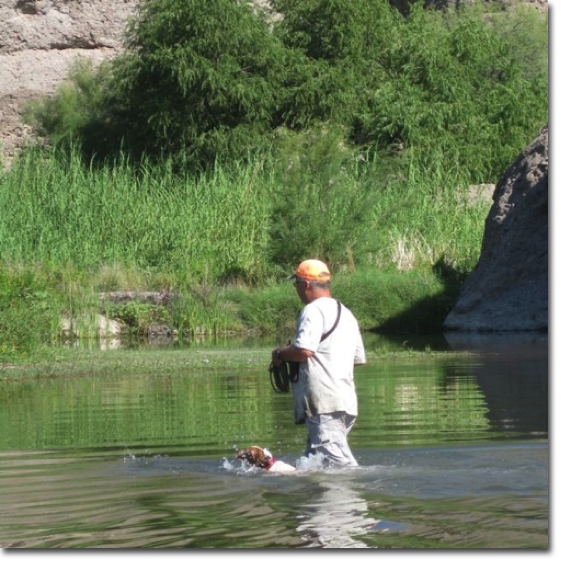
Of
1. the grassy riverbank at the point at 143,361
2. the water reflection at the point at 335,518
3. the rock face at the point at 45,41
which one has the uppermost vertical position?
the rock face at the point at 45,41

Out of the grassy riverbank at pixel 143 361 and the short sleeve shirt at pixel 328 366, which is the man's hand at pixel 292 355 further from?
the grassy riverbank at pixel 143 361

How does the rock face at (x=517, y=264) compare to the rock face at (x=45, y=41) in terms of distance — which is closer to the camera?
the rock face at (x=517, y=264)

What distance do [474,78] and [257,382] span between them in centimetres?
2676

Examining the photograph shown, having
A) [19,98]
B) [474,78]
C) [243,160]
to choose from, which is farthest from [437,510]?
[19,98]

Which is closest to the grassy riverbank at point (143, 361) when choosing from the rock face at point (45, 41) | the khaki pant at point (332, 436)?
the khaki pant at point (332, 436)

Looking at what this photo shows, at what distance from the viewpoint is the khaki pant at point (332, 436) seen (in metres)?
10.1

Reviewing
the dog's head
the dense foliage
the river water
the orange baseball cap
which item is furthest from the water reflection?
the dense foliage

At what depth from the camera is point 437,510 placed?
336 inches

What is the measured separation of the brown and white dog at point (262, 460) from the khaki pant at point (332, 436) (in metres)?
0.28

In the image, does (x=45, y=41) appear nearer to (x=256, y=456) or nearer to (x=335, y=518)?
(x=256, y=456)

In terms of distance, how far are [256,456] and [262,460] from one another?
0.07m

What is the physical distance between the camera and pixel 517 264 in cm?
2680

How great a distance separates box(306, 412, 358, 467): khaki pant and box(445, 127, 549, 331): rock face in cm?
1637

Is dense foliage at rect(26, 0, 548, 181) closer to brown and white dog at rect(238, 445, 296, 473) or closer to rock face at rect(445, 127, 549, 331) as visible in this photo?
rock face at rect(445, 127, 549, 331)
